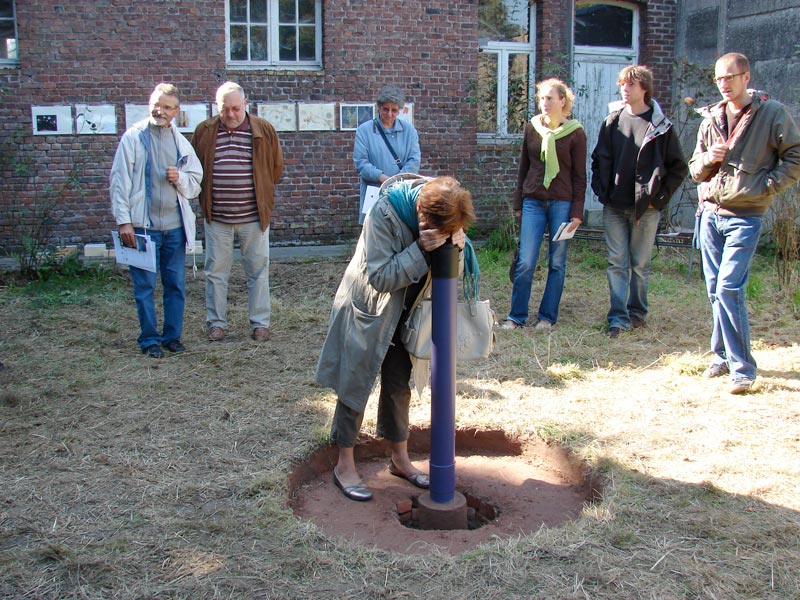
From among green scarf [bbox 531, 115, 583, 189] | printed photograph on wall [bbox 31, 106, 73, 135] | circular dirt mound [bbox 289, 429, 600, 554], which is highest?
printed photograph on wall [bbox 31, 106, 73, 135]

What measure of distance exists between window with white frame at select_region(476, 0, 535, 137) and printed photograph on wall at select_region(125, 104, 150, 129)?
467 centimetres

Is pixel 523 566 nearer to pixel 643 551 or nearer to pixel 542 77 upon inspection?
pixel 643 551

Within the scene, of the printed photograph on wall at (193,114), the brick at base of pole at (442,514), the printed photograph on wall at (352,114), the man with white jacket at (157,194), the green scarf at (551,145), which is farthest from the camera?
the printed photograph on wall at (352,114)

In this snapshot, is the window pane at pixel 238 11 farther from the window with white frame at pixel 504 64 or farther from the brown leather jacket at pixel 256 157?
the brown leather jacket at pixel 256 157

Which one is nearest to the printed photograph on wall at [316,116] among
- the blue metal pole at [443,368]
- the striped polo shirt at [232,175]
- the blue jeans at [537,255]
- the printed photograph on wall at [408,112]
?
the printed photograph on wall at [408,112]

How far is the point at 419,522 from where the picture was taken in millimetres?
4121

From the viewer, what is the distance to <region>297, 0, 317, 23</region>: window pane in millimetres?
11164

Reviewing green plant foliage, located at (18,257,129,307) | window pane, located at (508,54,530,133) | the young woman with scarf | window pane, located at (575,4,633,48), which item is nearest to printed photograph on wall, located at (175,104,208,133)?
green plant foliage, located at (18,257,129,307)

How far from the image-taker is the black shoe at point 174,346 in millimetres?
6676

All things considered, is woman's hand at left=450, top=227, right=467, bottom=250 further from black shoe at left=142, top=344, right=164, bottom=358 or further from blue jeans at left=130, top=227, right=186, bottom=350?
black shoe at left=142, top=344, right=164, bottom=358

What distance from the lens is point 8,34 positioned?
10242mm

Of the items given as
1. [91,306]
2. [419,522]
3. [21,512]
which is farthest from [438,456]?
[91,306]

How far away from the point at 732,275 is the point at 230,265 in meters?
3.88

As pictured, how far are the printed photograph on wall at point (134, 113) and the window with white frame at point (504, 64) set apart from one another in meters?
4.67
